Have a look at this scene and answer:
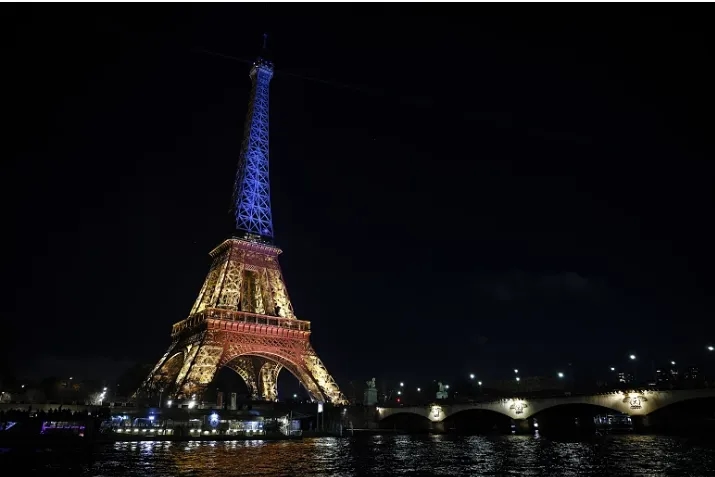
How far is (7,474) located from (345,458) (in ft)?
58.5

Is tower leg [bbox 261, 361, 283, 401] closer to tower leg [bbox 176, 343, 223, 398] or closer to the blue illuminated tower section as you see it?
the blue illuminated tower section

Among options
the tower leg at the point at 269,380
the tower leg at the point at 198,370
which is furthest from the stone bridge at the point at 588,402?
the tower leg at the point at 198,370

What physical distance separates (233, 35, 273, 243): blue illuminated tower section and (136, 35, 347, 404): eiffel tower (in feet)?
0.53

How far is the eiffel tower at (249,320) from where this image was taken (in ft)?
202

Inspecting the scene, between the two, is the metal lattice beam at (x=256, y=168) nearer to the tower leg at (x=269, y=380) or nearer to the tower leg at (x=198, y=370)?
the tower leg at (x=269, y=380)

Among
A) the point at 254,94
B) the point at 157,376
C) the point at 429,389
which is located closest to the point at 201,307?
the point at 157,376

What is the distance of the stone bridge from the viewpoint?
49.8 metres

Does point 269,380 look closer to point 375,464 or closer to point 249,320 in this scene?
point 249,320

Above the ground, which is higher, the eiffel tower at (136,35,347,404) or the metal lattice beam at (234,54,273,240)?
the metal lattice beam at (234,54,273,240)

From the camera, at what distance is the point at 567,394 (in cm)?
5909

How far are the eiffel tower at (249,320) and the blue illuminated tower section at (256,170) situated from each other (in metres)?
0.16

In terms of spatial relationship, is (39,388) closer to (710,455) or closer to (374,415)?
(374,415)

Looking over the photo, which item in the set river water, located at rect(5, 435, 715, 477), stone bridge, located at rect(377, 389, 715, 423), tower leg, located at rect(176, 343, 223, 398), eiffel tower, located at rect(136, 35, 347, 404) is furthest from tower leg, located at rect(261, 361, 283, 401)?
river water, located at rect(5, 435, 715, 477)

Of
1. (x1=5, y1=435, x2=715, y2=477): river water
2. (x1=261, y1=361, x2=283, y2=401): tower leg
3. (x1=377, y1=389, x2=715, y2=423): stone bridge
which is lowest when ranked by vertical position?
(x1=5, y1=435, x2=715, y2=477): river water
